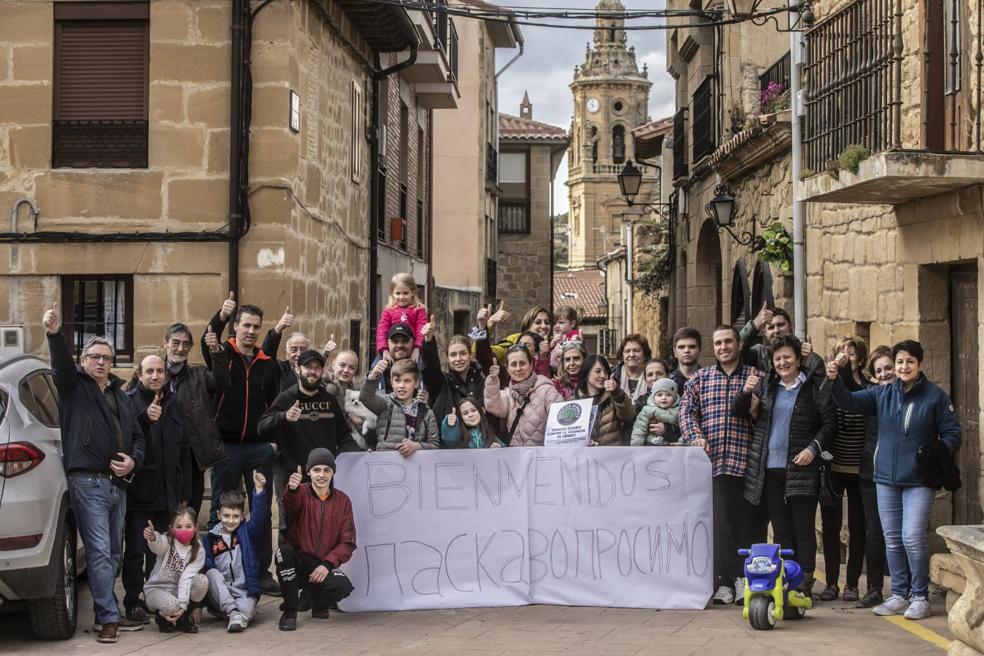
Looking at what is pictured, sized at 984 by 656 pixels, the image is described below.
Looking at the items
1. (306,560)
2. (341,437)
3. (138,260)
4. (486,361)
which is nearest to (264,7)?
(138,260)

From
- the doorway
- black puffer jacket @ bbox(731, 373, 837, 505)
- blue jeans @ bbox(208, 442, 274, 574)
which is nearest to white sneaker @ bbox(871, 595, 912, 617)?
black puffer jacket @ bbox(731, 373, 837, 505)

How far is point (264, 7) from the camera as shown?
12805mm

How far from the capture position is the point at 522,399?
9.22m

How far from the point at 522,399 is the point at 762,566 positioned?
217 centimetres

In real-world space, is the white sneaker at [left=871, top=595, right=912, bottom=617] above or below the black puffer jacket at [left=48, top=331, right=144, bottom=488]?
below

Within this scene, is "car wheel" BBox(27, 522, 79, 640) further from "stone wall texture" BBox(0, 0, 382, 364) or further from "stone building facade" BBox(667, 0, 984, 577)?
"stone wall texture" BBox(0, 0, 382, 364)

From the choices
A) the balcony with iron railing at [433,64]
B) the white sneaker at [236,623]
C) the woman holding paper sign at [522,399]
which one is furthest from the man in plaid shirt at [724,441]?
the balcony with iron railing at [433,64]

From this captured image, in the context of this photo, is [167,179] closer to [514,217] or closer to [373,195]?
[373,195]

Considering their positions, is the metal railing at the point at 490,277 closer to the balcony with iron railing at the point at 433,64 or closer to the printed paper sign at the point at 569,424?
the balcony with iron railing at the point at 433,64

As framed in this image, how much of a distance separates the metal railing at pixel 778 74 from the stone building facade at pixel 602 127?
87615 millimetres

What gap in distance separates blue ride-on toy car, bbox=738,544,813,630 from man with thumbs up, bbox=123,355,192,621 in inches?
139

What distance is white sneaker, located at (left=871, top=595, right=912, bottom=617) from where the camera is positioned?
8.16 m

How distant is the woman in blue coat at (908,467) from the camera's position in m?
8.02

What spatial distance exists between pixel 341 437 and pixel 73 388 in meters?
1.82
